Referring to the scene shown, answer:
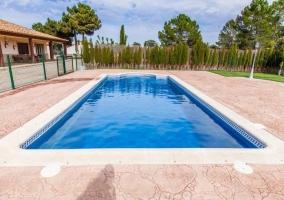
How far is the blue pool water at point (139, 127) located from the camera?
4238 millimetres

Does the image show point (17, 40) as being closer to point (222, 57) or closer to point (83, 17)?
point (83, 17)

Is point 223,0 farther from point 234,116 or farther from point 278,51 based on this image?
point 234,116

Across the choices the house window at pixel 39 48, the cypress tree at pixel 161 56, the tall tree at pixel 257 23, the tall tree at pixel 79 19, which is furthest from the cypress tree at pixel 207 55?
the tall tree at pixel 79 19

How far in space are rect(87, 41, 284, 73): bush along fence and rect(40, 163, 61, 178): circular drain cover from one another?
1559 centimetres

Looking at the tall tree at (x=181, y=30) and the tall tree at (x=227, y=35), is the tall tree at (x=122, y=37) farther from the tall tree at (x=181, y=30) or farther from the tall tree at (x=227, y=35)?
the tall tree at (x=227, y=35)

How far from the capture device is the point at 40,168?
2.68 m

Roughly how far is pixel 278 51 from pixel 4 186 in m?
20.4

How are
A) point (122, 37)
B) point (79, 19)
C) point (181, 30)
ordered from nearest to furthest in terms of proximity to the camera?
point (122, 37) < point (181, 30) < point (79, 19)

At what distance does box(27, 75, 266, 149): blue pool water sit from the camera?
13.9 ft

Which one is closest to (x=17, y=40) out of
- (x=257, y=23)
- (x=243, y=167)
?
(x=243, y=167)

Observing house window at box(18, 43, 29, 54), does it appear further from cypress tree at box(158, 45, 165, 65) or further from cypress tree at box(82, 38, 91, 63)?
cypress tree at box(158, 45, 165, 65)

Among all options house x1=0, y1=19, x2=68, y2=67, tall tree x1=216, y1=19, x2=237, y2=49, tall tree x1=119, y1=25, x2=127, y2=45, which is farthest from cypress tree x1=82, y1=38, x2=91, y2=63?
tall tree x1=216, y1=19, x2=237, y2=49

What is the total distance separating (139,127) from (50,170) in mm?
→ 2881

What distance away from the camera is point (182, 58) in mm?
17516
